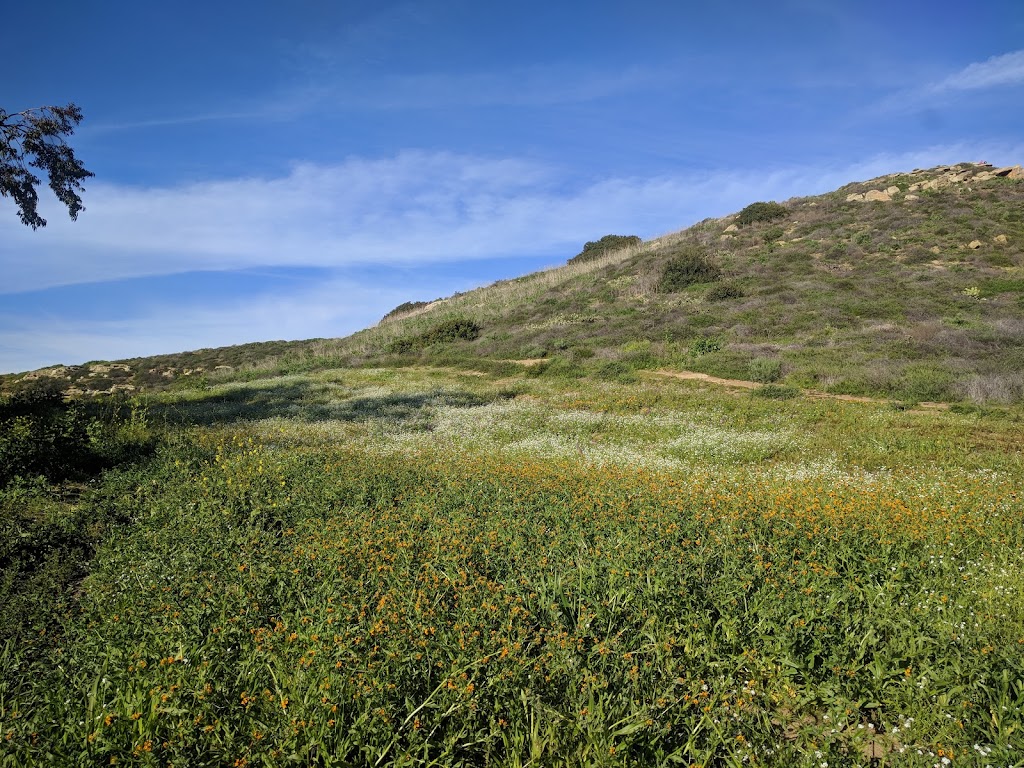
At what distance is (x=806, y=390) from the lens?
19.0 m

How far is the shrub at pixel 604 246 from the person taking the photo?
58.7 metres

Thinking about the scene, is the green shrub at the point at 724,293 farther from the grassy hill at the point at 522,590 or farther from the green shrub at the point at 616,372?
the grassy hill at the point at 522,590

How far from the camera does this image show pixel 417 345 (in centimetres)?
3731

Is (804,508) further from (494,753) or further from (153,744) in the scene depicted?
(153,744)

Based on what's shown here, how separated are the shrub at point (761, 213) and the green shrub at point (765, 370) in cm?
3388

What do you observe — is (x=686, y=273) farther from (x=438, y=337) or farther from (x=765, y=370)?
(x=765, y=370)

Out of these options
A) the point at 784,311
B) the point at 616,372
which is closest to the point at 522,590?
the point at 616,372

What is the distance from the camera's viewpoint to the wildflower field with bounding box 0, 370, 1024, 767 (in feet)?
10.6

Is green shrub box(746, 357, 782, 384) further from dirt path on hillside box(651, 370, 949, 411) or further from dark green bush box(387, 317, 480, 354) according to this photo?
dark green bush box(387, 317, 480, 354)

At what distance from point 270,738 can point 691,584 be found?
139 inches

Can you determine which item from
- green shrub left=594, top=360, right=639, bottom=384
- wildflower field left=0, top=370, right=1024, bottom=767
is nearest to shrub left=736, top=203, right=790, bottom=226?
green shrub left=594, top=360, right=639, bottom=384

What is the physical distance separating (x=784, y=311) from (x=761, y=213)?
25629 millimetres

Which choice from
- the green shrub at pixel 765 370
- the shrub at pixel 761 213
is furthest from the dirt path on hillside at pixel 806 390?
the shrub at pixel 761 213

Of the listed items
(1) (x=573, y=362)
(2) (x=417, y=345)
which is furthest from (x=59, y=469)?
(2) (x=417, y=345)
